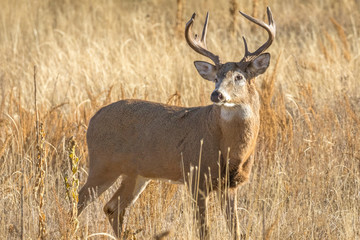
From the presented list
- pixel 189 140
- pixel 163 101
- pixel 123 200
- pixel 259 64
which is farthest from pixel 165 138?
pixel 163 101

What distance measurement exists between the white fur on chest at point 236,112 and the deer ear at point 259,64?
344 millimetres

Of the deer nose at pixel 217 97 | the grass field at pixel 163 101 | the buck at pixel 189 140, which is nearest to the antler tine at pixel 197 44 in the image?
the buck at pixel 189 140

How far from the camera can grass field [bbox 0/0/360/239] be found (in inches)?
203

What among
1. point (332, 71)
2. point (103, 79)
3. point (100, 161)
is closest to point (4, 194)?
point (100, 161)

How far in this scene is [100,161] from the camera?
228 inches

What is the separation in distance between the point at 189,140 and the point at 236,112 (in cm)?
44

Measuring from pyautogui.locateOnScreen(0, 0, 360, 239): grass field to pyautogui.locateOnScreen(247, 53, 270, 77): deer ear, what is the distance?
0.87m

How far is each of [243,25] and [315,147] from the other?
433cm

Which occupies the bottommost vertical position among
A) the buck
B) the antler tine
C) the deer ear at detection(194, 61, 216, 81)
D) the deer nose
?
the buck

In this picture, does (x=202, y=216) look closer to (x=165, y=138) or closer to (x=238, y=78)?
(x=165, y=138)

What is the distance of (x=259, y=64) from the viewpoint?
217 inches

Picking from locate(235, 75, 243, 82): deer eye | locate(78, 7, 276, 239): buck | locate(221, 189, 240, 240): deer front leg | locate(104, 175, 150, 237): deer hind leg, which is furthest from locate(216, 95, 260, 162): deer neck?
locate(104, 175, 150, 237): deer hind leg

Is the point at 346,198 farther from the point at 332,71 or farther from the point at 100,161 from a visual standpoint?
the point at 332,71

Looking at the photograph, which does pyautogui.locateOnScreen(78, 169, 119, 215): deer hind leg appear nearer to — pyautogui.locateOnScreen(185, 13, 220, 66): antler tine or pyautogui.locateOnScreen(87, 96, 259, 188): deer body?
pyautogui.locateOnScreen(87, 96, 259, 188): deer body
